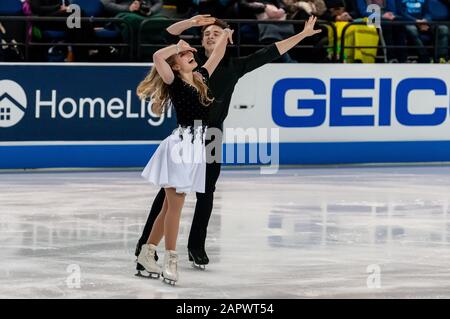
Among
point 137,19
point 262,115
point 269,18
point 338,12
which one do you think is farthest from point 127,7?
point 338,12

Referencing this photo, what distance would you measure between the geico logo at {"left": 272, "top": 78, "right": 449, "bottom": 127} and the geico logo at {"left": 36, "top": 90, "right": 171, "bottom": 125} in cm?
173

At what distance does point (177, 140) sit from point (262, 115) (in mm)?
8240

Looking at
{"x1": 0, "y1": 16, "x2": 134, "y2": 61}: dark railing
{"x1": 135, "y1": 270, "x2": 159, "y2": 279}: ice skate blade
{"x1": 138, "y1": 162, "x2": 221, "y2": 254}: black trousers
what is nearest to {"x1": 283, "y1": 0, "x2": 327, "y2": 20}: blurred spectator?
{"x1": 0, "y1": 16, "x2": 134, "y2": 61}: dark railing

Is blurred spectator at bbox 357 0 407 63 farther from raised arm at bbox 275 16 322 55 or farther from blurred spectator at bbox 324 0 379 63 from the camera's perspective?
raised arm at bbox 275 16 322 55

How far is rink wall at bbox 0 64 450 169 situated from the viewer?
16594 mm

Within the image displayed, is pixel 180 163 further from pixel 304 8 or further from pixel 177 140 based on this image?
pixel 304 8

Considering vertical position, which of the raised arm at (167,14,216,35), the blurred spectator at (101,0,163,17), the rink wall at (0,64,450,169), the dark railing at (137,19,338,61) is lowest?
the rink wall at (0,64,450,169)

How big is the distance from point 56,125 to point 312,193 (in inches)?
143

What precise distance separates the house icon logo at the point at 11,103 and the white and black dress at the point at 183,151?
24.2 ft

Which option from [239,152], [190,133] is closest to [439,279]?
[190,133]

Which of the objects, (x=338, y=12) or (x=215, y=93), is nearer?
(x=215, y=93)

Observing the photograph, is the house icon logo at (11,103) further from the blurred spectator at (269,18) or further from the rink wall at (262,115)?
the blurred spectator at (269,18)

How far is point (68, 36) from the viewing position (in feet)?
55.1

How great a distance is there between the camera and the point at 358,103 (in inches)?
702
